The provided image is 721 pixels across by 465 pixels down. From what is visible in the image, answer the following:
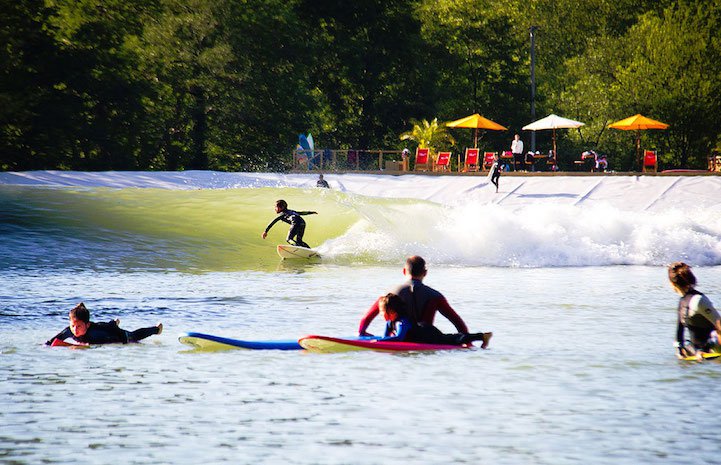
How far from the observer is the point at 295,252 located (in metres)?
32.3

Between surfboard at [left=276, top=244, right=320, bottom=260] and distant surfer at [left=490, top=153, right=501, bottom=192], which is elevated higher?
distant surfer at [left=490, top=153, right=501, bottom=192]

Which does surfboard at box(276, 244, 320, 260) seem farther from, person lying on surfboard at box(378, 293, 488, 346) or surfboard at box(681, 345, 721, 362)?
surfboard at box(681, 345, 721, 362)

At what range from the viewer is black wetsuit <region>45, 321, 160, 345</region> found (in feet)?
50.8

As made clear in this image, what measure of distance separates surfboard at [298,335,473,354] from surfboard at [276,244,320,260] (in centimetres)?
1702

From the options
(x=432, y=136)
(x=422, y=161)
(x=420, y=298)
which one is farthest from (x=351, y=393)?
(x=432, y=136)

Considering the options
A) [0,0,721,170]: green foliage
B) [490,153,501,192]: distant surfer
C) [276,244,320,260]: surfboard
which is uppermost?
[0,0,721,170]: green foliage

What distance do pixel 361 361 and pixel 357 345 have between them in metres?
0.23

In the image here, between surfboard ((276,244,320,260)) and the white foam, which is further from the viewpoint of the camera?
the white foam

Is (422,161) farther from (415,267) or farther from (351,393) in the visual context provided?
(351,393)

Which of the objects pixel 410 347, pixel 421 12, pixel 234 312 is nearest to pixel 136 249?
pixel 234 312

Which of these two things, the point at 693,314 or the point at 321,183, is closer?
the point at 693,314

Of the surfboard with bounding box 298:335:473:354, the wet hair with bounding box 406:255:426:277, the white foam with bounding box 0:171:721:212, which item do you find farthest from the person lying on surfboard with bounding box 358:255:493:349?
the white foam with bounding box 0:171:721:212

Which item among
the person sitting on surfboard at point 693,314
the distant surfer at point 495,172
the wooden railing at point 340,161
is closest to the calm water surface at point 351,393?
the person sitting on surfboard at point 693,314

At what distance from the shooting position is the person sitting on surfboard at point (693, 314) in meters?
13.1
